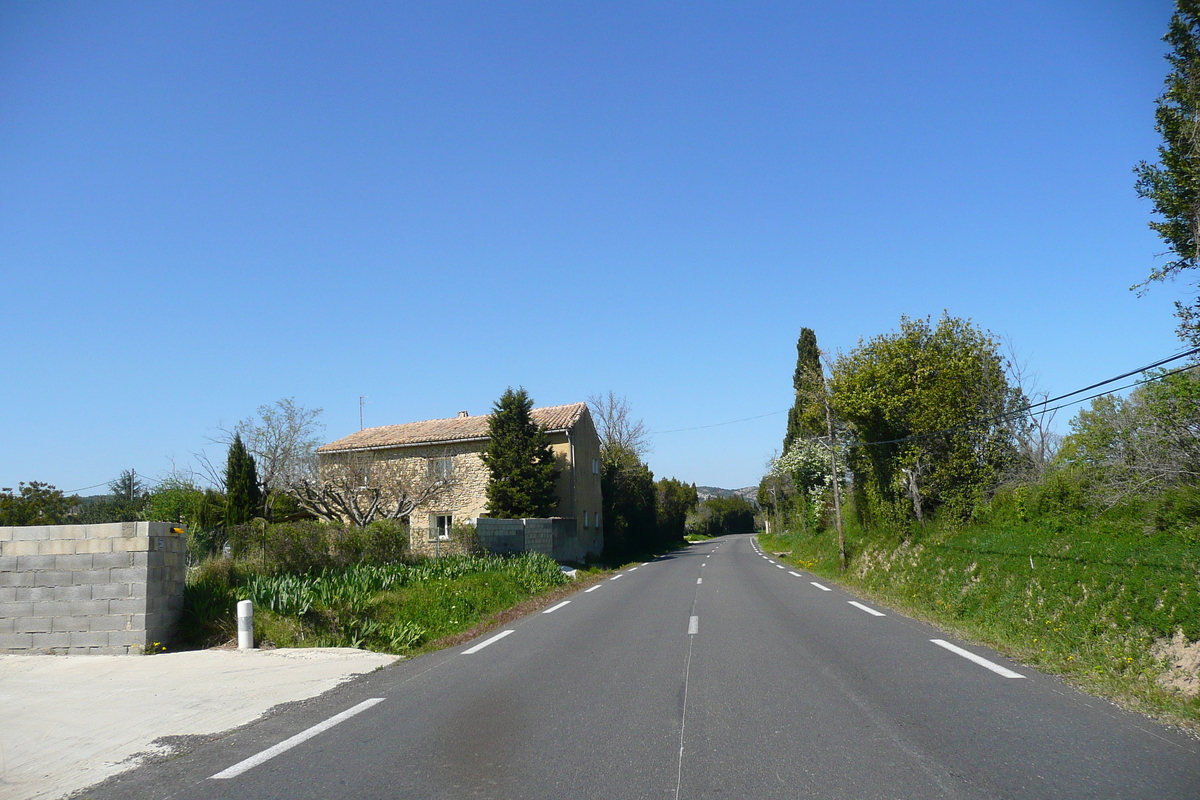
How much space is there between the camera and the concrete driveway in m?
5.37

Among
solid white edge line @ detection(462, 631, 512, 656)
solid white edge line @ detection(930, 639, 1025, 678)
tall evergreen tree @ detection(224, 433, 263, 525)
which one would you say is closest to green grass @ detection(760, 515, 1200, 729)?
solid white edge line @ detection(930, 639, 1025, 678)

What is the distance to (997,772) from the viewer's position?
15.2 feet

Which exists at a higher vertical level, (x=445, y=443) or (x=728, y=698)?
→ (x=445, y=443)

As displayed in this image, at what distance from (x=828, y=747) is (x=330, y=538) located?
15291 mm

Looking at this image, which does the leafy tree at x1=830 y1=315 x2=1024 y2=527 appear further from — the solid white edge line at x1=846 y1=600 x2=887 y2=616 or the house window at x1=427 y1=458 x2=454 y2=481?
the house window at x1=427 y1=458 x2=454 y2=481

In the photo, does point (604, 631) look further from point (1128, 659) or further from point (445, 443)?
point (445, 443)

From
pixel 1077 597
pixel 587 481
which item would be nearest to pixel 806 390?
pixel 587 481

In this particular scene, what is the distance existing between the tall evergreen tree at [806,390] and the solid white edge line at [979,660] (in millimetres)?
24402

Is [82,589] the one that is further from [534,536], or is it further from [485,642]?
[534,536]

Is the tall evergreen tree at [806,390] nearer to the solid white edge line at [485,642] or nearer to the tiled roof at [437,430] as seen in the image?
the tiled roof at [437,430]

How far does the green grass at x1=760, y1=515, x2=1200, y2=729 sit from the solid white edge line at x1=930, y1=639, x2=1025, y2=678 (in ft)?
1.39

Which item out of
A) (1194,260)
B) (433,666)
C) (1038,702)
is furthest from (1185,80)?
(433,666)

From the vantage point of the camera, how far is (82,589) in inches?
394

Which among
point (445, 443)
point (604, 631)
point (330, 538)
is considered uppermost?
point (445, 443)
